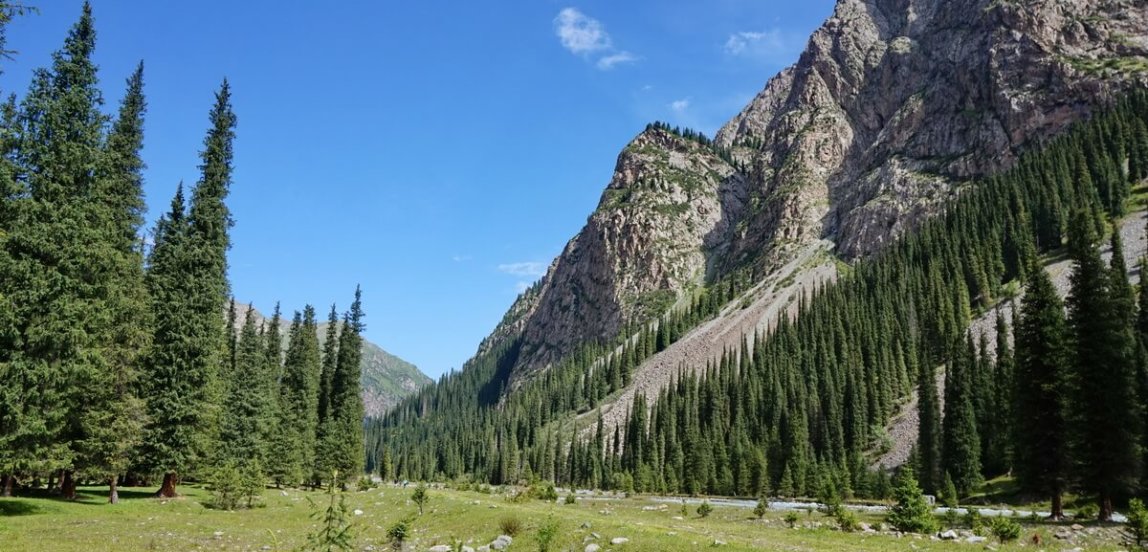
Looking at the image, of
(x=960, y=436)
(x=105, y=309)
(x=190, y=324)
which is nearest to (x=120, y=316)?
(x=190, y=324)

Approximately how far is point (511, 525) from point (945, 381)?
85.6 m

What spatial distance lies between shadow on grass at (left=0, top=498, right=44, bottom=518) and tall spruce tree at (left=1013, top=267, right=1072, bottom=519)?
50948 mm

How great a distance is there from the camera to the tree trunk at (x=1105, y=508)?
3491 centimetres

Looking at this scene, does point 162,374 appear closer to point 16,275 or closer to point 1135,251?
point 16,275

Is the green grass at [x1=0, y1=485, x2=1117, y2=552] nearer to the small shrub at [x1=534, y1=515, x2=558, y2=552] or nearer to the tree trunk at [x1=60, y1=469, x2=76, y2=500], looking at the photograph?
the small shrub at [x1=534, y1=515, x2=558, y2=552]

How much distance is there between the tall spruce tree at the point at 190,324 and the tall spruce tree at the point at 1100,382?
5258cm

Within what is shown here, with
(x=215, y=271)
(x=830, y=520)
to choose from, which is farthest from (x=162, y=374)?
(x=830, y=520)

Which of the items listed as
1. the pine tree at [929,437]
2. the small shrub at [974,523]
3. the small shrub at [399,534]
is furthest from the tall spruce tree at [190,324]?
the pine tree at [929,437]

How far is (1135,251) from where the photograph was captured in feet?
378

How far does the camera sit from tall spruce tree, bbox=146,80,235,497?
38.8 m

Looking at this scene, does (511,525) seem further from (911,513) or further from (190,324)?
(190,324)

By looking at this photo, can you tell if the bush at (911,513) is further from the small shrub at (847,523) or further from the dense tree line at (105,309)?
the dense tree line at (105,309)

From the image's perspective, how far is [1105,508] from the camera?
35.2 meters

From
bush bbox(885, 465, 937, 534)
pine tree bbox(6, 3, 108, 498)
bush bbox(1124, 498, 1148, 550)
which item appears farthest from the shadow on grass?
bush bbox(1124, 498, 1148, 550)
